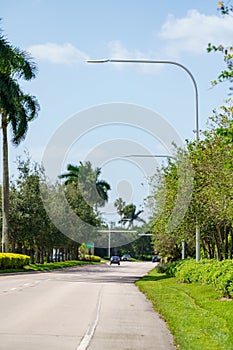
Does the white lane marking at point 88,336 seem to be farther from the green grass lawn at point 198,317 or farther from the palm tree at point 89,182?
the palm tree at point 89,182

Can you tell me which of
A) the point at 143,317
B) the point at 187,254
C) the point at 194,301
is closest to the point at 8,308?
the point at 143,317

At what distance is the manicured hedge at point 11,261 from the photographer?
48062 millimetres

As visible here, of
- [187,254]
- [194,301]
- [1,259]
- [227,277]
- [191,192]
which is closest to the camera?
[227,277]

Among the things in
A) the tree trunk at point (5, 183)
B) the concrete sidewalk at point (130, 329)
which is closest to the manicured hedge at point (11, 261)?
the tree trunk at point (5, 183)

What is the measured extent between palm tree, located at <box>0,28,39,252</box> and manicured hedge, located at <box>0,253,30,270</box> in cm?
139

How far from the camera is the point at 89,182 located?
103 metres

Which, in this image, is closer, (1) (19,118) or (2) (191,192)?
(2) (191,192)

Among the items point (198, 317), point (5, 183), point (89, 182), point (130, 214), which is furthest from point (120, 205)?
point (198, 317)

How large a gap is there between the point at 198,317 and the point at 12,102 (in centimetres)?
3436

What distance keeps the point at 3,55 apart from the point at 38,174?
24832mm

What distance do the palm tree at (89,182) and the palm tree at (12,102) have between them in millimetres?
42285

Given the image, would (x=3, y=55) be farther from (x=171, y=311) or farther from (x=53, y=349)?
(x=53, y=349)

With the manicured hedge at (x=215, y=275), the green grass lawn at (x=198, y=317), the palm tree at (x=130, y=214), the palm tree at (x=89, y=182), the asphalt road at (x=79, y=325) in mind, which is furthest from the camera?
the palm tree at (x=130, y=214)

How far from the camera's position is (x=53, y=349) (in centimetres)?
1081
